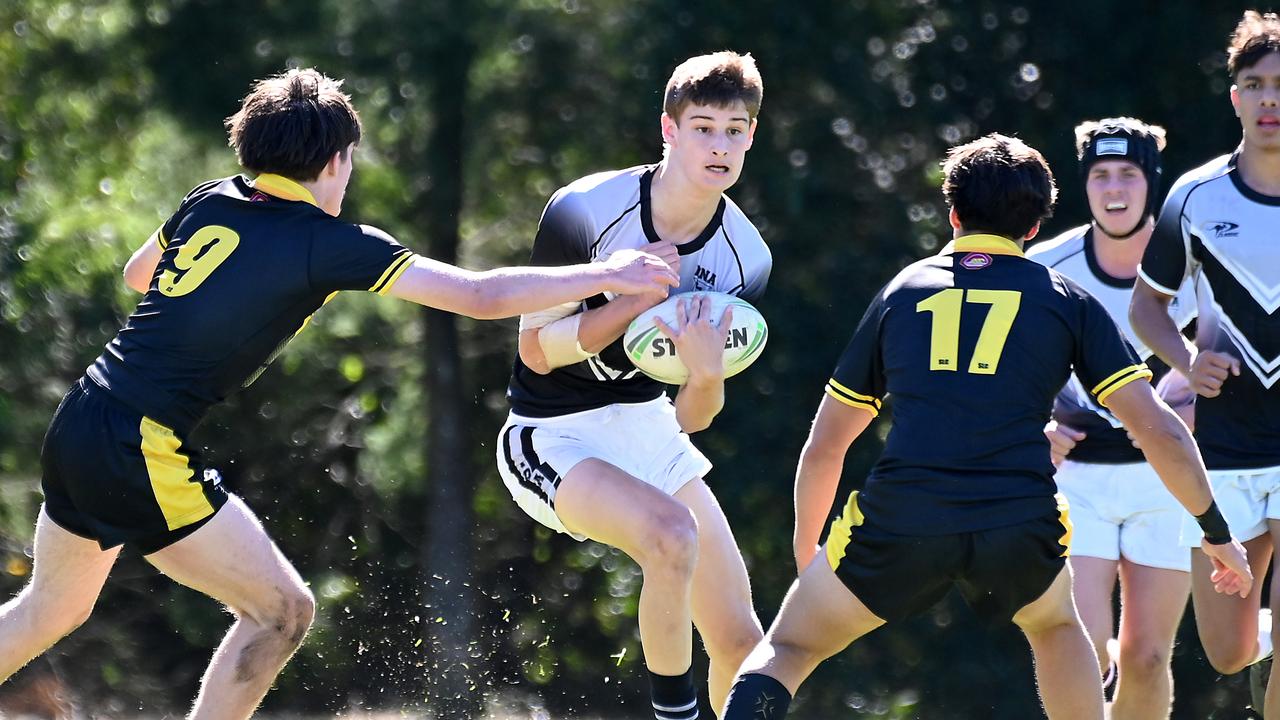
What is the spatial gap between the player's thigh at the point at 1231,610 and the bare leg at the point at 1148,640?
0.38 ft

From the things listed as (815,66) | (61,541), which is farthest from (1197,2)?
(61,541)

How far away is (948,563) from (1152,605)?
1724mm

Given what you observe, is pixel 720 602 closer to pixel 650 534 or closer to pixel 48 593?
pixel 650 534

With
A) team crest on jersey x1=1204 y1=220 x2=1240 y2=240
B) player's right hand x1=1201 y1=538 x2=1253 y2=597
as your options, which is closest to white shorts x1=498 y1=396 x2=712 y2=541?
player's right hand x1=1201 y1=538 x2=1253 y2=597

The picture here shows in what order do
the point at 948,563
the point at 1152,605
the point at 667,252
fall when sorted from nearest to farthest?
the point at 948,563, the point at 667,252, the point at 1152,605

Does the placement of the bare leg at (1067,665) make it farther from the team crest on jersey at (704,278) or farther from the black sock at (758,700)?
the team crest on jersey at (704,278)

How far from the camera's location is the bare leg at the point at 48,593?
162 inches

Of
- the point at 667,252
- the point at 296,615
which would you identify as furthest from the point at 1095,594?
the point at 296,615

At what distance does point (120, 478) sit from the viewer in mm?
4008

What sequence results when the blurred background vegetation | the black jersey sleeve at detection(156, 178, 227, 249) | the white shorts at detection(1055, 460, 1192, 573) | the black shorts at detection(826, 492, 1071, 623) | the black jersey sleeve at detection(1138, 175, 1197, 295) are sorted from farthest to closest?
the blurred background vegetation, the white shorts at detection(1055, 460, 1192, 573), the black jersey sleeve at detection(1138, 175, 1197, 295), the black jersey sleeve at detection(156, 178, 227, 249), the black shorts at detection(826, 492, 1071, 623)

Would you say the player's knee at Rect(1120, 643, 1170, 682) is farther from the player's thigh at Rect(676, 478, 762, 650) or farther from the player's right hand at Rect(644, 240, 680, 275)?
the player's right hand at Rect(644, 240, 680, 275)

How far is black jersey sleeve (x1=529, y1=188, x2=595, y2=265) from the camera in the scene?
4660mm

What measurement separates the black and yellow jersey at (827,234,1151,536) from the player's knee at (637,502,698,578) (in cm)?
63

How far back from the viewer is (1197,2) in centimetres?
873
